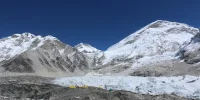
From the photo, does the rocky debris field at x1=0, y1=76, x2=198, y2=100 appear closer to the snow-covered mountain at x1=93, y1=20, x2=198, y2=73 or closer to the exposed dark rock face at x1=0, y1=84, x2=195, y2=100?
the exposed dark rock face at x1=0, y1=84, x2=195, y2=100

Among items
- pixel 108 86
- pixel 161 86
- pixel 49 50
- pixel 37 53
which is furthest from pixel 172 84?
pixel 49 50

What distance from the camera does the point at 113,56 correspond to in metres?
164

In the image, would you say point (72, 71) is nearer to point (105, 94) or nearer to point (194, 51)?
point (194, 51)

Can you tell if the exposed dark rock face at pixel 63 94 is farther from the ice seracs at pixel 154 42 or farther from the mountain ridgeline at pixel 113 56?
the ice seracs at pixel 154 42

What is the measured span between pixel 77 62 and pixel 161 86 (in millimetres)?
116346

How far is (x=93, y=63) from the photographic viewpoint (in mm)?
161500

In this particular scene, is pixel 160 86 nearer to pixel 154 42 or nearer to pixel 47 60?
pixel 47 60

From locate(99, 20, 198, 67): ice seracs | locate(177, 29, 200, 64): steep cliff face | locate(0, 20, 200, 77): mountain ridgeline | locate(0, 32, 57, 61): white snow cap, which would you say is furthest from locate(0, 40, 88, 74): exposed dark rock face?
locate(177, 29, 200, 64): steep cliff face

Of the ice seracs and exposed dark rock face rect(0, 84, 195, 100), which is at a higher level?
the ice seracs

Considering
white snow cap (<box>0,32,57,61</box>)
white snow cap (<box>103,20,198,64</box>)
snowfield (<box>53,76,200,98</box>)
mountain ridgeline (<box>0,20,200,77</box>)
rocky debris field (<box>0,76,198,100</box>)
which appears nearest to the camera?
rocky debris field (<box>0,76,198,100</box>)

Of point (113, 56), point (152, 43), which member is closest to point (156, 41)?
point (152, 43)

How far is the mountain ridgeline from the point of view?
94875 mm

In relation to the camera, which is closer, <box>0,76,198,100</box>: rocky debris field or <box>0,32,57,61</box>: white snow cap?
<box>0,76,198,100</box>: rocky debris field

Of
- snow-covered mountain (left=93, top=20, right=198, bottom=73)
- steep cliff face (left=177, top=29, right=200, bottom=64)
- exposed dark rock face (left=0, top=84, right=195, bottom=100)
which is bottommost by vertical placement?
exposed dark rock face (left=0, top=84, right=195, bottom=100)
